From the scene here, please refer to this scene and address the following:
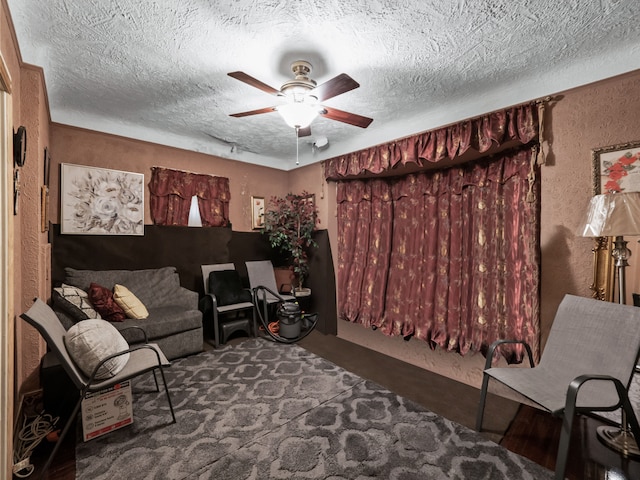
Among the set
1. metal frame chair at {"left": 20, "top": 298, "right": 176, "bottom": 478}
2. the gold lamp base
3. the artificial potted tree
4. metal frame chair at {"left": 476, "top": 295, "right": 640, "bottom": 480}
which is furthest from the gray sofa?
the gold lamp base

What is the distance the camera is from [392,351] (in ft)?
11.7

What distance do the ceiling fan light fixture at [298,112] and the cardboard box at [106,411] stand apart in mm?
2135

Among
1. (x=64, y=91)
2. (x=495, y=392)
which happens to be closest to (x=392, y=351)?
(x=495, y=392)

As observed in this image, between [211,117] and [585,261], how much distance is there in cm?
348

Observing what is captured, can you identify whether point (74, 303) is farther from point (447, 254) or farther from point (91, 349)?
point (447, 254)

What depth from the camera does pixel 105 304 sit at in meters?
2.87

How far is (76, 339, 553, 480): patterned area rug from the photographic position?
1.72 metres

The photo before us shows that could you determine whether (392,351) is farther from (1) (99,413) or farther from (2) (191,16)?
(2) (191,16)

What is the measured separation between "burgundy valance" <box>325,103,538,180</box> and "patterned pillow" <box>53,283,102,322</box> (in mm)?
2991

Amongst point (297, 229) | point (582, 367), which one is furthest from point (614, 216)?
point (297, 229)

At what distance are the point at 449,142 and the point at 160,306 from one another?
3515 mm

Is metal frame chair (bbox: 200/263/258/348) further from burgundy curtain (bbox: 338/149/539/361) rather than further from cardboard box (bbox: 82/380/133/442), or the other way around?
cardboard box (bbox: 82/380/133/442)

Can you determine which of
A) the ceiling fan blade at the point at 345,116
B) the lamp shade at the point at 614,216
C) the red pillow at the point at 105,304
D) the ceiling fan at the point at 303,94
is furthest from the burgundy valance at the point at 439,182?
the red pillow at the point at 105,304

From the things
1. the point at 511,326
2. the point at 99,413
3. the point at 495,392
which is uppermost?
the point at 511,326
